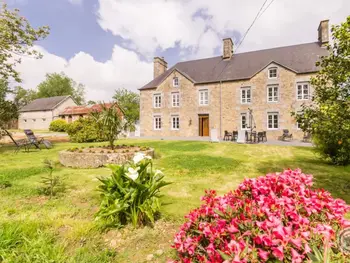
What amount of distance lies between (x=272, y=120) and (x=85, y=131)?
20.0 metres

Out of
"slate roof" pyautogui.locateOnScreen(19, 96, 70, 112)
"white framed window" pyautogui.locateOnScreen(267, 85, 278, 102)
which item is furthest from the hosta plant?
"slate roof" pyautogui.locateOnScreen(19, 96, 70, 112)

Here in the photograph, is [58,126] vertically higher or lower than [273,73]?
lower

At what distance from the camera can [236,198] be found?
2113mm

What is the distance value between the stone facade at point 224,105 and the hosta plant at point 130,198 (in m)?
21.4

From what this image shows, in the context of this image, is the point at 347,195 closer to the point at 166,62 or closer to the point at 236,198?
the point at 236,198

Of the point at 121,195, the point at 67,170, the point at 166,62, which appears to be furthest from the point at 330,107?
the point at 166,62

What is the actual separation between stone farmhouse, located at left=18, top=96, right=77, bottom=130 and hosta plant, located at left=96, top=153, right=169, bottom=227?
155 feet

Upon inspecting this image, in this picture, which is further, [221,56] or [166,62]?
[166,62]

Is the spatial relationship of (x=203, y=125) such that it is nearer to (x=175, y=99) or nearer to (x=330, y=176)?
(x=175, y=99)

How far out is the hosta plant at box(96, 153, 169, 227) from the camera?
3141 mm

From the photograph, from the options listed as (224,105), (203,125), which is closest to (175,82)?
(203,125)

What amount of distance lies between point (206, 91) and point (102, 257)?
24.8 metres

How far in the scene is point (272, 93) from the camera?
2298 centimetres

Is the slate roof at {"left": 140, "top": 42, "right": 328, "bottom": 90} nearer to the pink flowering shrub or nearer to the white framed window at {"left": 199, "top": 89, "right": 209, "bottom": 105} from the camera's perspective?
the white framed window at {"left": 199, "top": 89, "right": 209, "bottom": 105}
